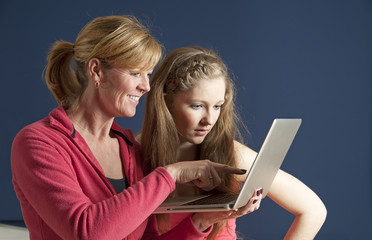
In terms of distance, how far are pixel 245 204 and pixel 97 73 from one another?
57 cm

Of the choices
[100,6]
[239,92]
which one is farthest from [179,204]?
[100,6]

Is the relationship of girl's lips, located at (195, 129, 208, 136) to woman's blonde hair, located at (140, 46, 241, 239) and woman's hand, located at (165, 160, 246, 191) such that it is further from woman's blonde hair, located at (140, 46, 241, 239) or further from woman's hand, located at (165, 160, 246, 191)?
woman's hand, located at (165, 160, 246, 191)

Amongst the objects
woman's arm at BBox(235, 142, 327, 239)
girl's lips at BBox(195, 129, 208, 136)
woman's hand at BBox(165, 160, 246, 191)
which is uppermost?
girl's lips at BBox(195, 129, 208, 136)

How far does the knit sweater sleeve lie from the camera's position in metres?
1.21

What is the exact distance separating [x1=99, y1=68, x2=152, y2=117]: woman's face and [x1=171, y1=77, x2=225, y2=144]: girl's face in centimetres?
35

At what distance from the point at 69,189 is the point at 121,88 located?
0.33 m

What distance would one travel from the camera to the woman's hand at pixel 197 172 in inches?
54.0

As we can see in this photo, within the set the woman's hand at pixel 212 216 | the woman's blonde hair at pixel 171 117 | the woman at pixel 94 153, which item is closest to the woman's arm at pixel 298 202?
the woman's blonde hair at pixel 171 117

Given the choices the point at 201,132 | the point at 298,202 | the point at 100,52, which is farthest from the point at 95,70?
the point at 298,202

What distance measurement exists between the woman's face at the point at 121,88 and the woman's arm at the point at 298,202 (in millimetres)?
709

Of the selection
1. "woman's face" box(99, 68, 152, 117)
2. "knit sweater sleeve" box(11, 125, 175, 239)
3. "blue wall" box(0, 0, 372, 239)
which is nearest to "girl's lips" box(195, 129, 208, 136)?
"woman's face" box(99, 68, 152, 117)

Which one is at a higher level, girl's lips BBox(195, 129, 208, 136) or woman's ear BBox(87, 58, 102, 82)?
woman's ear BBox(87, 58, 102, 82)

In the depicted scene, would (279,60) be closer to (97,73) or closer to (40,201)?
(97,73)

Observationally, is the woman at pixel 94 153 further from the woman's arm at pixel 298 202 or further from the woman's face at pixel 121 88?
the woman's arm at pixel 298 202
